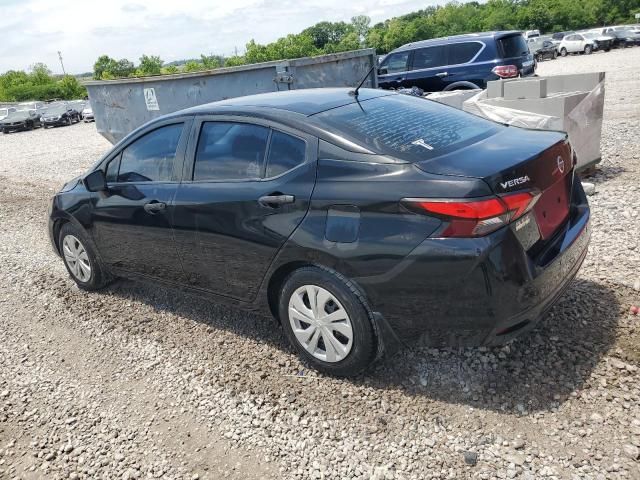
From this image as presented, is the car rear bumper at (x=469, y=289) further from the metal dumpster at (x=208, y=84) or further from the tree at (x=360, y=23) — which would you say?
the tree at (x=360, y=23)

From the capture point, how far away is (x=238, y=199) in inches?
136

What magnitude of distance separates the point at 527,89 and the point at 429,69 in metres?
6.68

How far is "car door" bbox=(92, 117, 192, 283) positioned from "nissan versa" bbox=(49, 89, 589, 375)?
16 millimetres

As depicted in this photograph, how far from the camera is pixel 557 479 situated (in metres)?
2.45

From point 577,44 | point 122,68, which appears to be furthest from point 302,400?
point 122,68

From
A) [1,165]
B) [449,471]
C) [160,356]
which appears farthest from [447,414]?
[1,165]

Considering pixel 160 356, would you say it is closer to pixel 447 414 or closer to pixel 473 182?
pixel 447 414

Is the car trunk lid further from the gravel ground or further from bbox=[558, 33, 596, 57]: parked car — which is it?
bbox=[558, 33, 596, 57]: parked car

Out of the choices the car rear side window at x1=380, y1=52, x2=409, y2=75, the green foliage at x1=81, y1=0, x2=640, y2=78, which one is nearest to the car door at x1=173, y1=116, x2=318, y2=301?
the car rear side window at x1=380, y1=52, x2=409, y2=75

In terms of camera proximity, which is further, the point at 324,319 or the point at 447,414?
the point at 324,319

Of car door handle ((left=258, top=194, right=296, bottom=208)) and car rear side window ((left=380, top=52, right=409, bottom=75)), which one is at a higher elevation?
car rear side window ((left=380, top=52, right=409, bottom=75))

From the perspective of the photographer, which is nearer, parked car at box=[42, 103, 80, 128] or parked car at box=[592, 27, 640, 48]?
parked car at box=[42, 103, 80, 128]

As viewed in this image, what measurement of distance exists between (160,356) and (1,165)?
47.6ft

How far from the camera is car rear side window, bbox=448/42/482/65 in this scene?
40.0 feet
